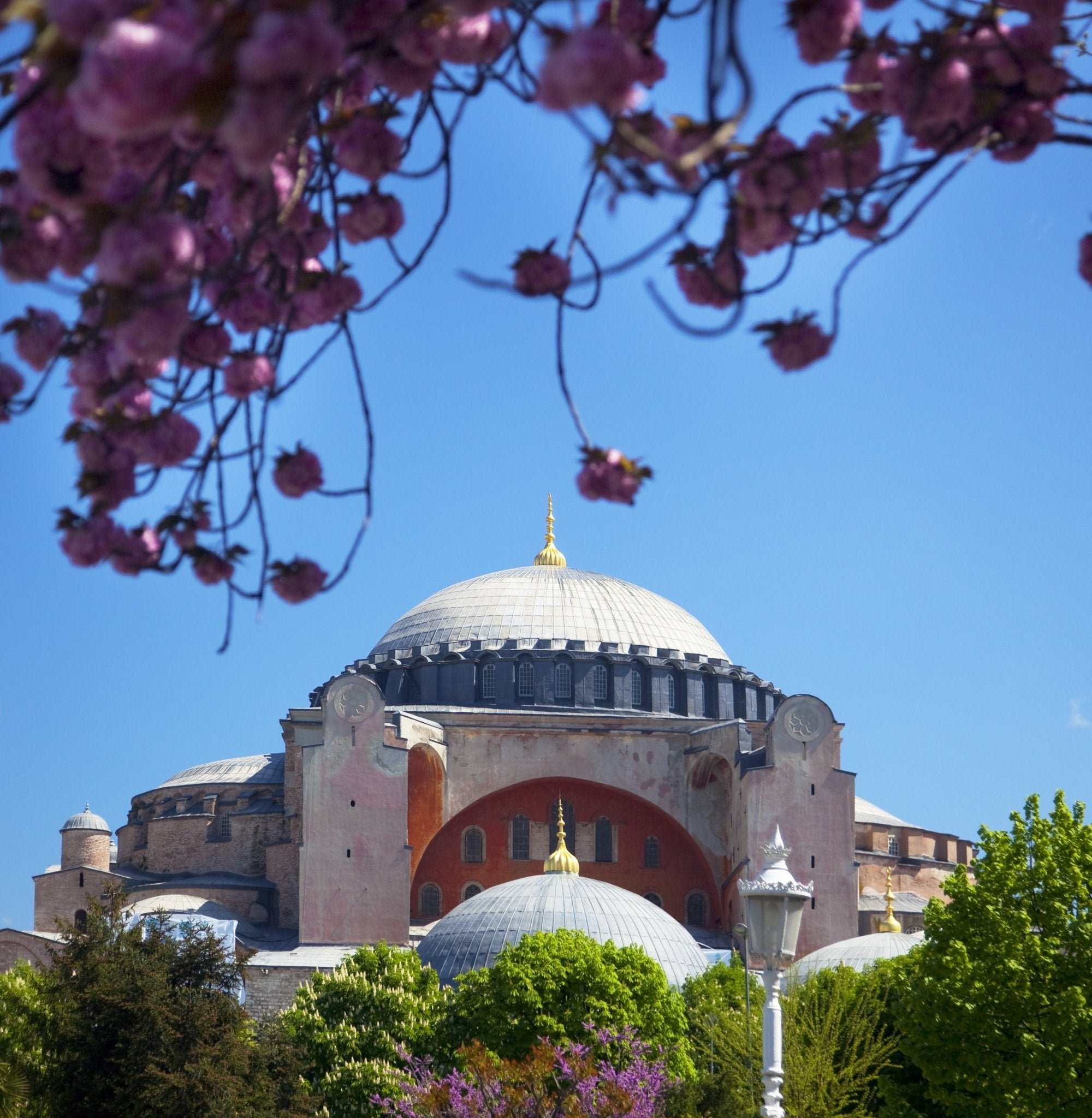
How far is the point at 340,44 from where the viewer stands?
350 centimetres

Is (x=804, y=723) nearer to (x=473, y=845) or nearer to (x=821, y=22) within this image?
(x=473, y=845)

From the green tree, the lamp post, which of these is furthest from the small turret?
the lamp post

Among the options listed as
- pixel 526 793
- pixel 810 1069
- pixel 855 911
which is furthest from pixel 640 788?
pixel 810 1069

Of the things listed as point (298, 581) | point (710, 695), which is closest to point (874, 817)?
point (710, 695)

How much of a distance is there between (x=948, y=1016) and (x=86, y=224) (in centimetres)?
2048

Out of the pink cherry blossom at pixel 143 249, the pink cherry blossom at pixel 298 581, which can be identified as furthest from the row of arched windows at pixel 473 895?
the pink cherry blossom at pixel 143 249

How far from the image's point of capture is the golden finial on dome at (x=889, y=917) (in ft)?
118

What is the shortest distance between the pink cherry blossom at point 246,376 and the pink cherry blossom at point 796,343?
147 cm

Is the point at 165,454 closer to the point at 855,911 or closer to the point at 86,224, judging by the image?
the point at 86,224

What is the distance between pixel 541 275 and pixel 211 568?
1.36 metres

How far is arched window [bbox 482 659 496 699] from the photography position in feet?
133

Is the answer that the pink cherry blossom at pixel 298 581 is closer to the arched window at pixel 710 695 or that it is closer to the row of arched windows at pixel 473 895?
the row of arched windows at pixel 473 895

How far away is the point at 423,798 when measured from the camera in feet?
124

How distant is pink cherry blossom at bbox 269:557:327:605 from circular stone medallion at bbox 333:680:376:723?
30.9 metres
